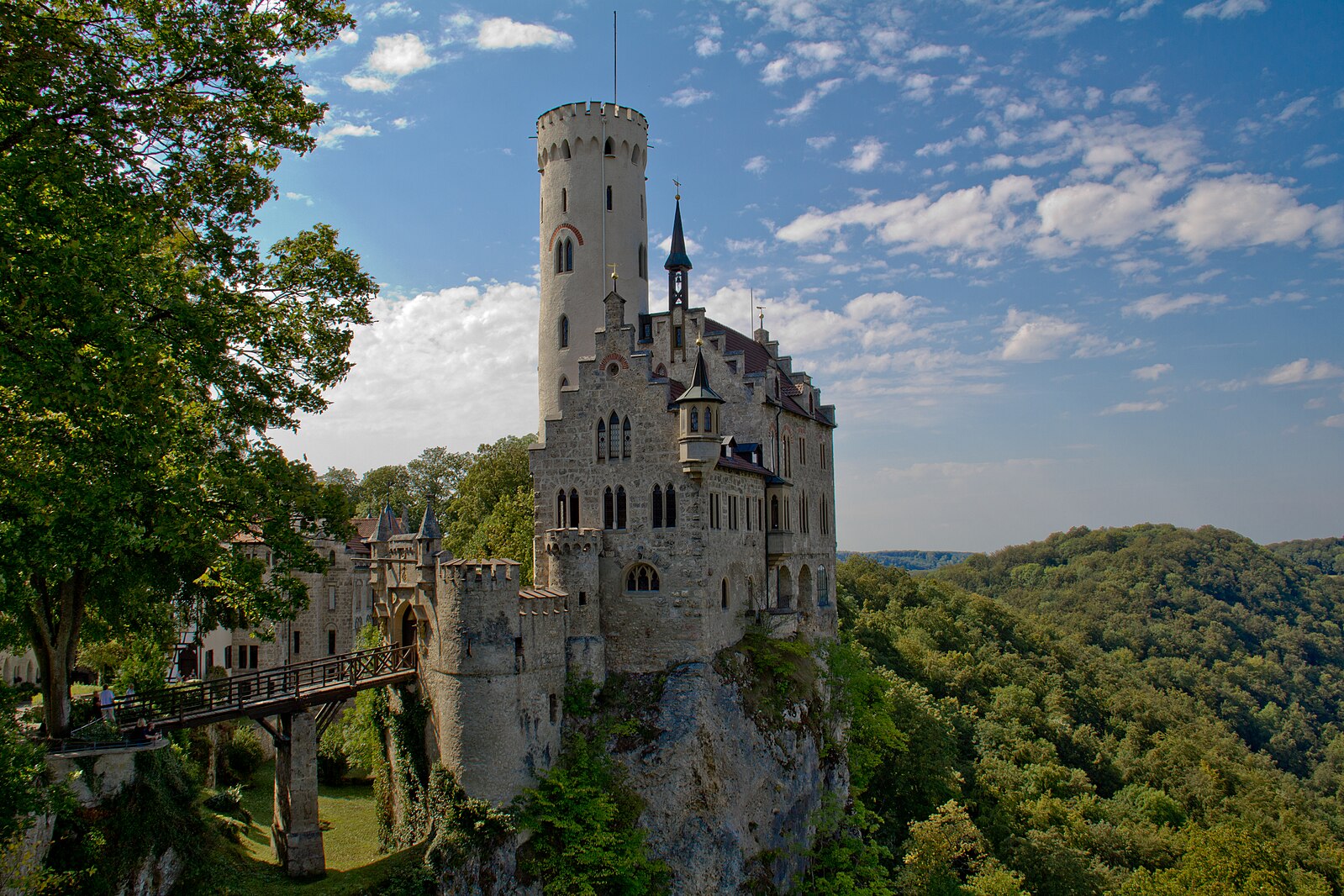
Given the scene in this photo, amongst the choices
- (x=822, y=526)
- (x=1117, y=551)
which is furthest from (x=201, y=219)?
(x=1117, y=551)

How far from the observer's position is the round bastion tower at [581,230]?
42656 millimetres

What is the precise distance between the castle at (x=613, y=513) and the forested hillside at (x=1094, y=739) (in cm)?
980

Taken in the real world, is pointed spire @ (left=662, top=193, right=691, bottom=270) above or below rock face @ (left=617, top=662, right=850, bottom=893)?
above

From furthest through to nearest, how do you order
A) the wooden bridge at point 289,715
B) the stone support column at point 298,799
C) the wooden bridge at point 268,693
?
the stone support column at point 298,799 < the wooden bridge at point 289,715 < the wooden bridge at point 268,693

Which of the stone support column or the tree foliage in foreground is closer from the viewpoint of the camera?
the tree foliage in foreground

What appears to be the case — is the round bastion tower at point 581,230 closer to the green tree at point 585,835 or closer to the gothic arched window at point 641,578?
the gothic arched window at point 641,578

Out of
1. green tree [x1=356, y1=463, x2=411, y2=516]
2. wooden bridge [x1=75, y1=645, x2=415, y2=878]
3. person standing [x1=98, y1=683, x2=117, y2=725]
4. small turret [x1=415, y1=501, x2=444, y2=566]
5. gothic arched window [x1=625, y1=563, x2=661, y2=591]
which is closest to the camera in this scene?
person standing [x1=98, y1=683, x2=117, y2=725]

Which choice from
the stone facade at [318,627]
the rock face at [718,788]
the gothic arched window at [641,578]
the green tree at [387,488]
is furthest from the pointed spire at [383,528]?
the green tree at [387,488]

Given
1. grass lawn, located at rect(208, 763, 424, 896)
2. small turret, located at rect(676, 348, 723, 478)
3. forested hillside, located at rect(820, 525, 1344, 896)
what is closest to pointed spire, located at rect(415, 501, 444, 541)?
small turret, located at rect(676, 348, 723, 478)

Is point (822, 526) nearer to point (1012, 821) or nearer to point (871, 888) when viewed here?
point (871, 888)

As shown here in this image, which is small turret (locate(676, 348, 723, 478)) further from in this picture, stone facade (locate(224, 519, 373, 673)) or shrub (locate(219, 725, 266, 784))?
shrub (locate(219, 725, 266, 784))

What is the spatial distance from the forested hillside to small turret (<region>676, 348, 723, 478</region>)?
624 inches

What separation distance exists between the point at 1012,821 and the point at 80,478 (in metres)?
57.1

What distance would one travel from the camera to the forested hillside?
47.7 meters
